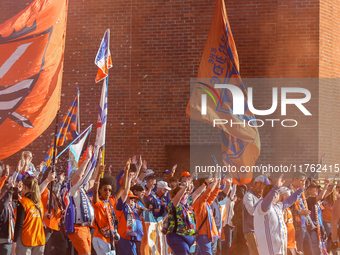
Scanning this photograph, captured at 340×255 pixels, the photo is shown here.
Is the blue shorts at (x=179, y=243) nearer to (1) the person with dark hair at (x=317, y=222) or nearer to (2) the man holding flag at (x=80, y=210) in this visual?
(2) the man holding flag at (x=80, y=210)

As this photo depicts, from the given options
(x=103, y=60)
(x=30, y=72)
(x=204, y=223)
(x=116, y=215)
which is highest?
(x=103, y=60)

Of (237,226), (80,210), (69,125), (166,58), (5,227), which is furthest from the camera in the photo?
(166,58)

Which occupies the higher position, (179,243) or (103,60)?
(103,60)

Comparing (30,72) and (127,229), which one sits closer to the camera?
(30,72)

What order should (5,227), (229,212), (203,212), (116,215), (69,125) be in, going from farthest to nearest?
1. (229,212)
2. (69,125)
3. (203,212)
4. (116,215)
5. (5,227)

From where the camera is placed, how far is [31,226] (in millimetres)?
7289

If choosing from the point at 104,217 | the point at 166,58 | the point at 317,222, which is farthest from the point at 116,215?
the point at 166,58

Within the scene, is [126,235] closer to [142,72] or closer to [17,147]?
[17,147]

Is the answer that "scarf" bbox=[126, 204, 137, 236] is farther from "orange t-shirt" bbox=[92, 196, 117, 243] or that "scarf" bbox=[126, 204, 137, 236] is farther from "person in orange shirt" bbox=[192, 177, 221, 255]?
"person in orange shirt" bbox=[192, 177, 221, 255]

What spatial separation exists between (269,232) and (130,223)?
211 cm

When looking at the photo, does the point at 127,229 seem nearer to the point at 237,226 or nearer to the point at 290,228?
the point at 290,228

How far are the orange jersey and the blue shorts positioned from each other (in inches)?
78.1

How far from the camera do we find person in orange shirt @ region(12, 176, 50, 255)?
284 inches

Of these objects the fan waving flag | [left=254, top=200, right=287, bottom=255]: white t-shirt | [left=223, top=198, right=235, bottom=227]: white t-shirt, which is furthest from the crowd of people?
[left=223, top=198, right=235, bottom=227]: white t-shirt
